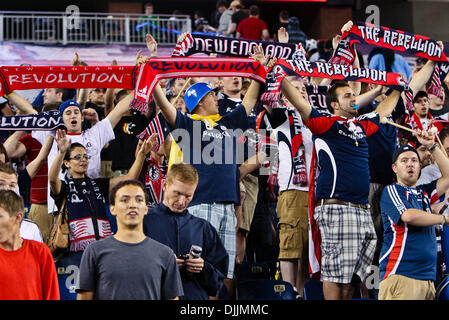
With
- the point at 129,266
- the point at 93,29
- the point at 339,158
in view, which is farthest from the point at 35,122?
the point at 93,29

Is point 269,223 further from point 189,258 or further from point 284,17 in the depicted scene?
point 284,17

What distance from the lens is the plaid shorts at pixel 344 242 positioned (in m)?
5.91

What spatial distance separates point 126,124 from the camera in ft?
24.6

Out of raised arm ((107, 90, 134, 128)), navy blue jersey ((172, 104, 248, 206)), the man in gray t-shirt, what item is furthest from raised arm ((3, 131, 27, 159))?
the man in gray t-shirt

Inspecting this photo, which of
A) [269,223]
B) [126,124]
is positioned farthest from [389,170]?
[126,124]

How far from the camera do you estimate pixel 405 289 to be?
5.57m

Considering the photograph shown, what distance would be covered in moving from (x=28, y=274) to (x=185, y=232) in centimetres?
105

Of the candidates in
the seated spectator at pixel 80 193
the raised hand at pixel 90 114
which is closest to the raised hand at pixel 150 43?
the raised hand at pixel 90 114

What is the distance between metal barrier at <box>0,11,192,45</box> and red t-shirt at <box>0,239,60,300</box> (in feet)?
41.8

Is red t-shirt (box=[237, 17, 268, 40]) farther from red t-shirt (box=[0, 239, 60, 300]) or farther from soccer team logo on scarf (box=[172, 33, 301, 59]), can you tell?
red t-shirt (box=[0, 239, 60, 300])

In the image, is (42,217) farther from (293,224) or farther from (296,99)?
(296,99)

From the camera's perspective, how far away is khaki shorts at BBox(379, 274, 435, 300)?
556cm

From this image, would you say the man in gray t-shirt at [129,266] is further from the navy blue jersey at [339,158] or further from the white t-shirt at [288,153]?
the white t-shirt at [288,153]

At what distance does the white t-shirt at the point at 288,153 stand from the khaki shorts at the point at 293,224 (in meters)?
0.07
